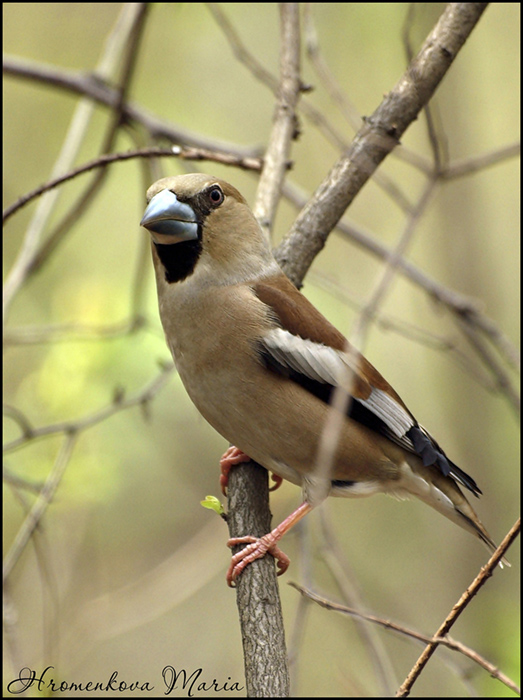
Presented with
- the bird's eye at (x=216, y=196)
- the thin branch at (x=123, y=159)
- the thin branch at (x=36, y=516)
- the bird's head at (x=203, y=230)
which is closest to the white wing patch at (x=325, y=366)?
the bird's head at (x=203, y=230)

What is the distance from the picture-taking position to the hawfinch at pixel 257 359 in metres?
2.86

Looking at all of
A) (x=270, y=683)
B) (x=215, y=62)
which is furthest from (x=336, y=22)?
(x=270, y=683)

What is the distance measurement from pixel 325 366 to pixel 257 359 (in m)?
0.28

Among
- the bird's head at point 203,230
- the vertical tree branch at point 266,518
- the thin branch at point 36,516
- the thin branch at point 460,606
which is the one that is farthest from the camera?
the thin branch at point 36,516

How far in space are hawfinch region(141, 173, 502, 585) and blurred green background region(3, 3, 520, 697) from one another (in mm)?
824

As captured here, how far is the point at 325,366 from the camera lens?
2.97 m

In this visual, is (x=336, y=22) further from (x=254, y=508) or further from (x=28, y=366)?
(x=254, y=508)

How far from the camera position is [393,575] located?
6.23 meters

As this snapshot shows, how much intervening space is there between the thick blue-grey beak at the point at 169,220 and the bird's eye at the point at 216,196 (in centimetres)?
13

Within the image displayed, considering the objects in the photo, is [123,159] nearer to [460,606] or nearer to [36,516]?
[36,516]

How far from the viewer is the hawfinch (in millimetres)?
2857

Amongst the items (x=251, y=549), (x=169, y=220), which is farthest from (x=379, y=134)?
(x=251, y=549)

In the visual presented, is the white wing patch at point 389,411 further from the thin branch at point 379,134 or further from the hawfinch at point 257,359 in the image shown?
the thin branch at point 379,134

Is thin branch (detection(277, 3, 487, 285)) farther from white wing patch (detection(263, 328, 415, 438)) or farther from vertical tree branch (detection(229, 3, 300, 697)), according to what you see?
white wing patch (detection(263, 328, 415, 438))
